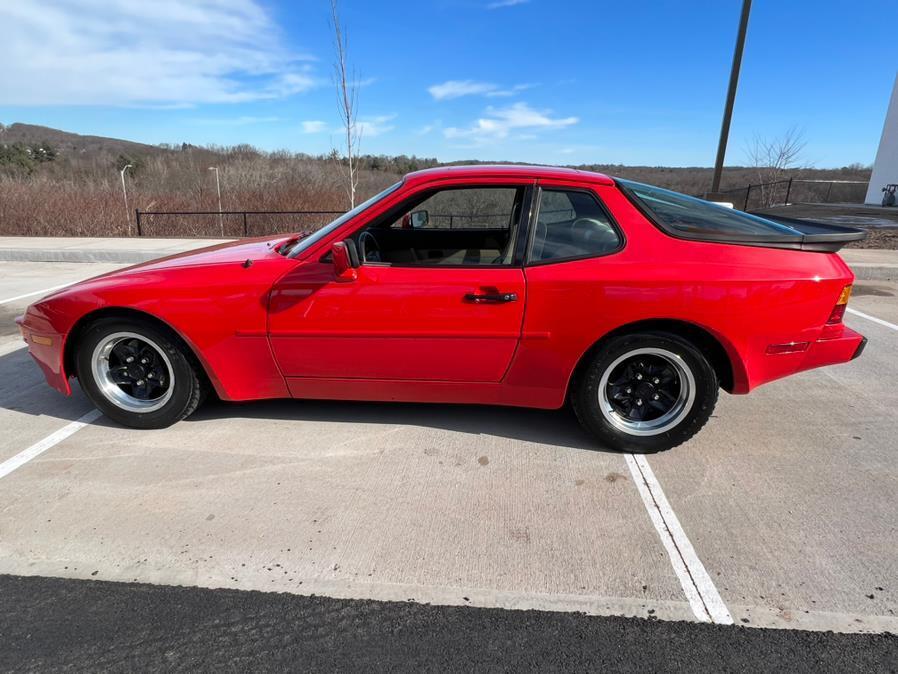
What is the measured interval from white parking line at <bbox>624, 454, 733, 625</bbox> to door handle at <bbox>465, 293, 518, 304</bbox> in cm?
118

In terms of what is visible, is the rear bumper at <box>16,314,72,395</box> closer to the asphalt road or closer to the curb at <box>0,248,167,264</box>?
the asphalt road

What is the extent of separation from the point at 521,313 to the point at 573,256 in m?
0.44

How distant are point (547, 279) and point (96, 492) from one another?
2.62 meters

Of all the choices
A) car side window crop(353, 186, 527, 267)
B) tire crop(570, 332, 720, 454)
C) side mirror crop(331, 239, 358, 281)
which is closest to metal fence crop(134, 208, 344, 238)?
car side window crop(353, 186, 527, 267)

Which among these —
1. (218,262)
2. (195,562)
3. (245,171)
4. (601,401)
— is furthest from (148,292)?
(245,171)

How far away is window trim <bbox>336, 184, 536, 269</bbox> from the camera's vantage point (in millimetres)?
A: 3037

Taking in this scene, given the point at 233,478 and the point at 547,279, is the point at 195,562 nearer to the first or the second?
the point at 233,478

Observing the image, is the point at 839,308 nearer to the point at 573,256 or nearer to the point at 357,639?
the point at 573,256

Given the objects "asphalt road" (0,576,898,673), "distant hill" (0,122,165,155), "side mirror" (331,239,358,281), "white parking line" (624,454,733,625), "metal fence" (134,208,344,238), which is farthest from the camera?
"distant hill" (0,122,165,155)

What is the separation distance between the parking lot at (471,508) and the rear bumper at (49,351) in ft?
1.06

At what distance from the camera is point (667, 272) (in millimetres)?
2916

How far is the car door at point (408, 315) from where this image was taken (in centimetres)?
299

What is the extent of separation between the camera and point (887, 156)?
2361 cm

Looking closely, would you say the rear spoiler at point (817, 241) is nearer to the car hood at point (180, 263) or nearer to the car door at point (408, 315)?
the car door at point (408, 315)
